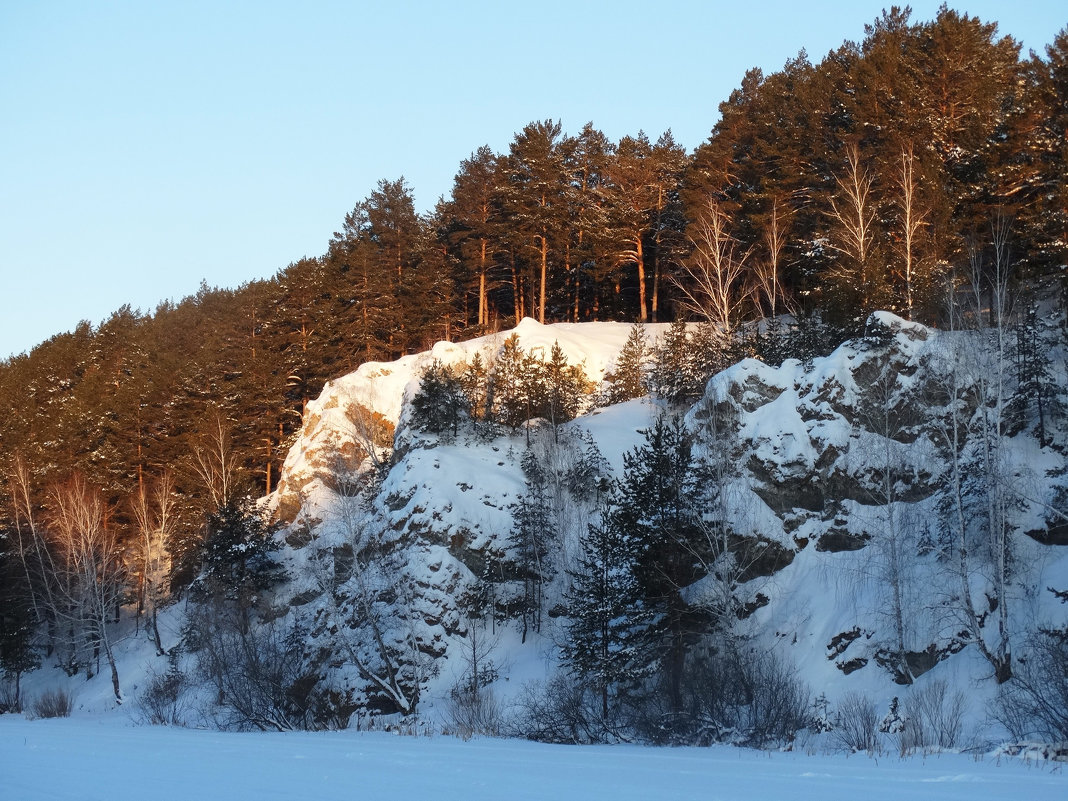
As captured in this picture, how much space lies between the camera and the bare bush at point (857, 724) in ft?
57.9

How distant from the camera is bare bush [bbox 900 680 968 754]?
17375 millimetres

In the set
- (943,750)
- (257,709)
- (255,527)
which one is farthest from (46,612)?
(943,750)

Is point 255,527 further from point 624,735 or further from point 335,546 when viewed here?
point 624,735

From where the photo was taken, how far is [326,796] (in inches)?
422

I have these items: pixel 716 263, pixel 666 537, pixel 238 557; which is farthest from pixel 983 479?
pixel 238 557

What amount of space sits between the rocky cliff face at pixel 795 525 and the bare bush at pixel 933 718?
927mm

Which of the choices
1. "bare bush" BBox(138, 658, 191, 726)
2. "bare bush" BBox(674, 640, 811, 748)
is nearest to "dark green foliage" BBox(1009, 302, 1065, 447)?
"bare bush" BBox(674, 640, 811, 748)

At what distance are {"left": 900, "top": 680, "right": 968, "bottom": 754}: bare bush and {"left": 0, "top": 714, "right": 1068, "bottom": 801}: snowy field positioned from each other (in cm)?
317

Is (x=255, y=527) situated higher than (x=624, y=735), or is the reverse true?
(x=255, y=527)

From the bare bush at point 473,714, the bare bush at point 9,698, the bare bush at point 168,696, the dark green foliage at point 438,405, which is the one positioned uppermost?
the dark green foliage at point 438,405

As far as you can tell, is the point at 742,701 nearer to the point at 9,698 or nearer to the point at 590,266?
the point at 590,266

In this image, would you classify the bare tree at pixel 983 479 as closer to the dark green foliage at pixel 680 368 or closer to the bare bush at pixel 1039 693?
the bare bush at pixel 1039 693

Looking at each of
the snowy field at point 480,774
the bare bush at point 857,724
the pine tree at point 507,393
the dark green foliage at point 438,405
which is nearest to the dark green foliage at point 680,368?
the pine tree at point 507,393

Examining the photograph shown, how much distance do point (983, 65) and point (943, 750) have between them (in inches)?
1410
